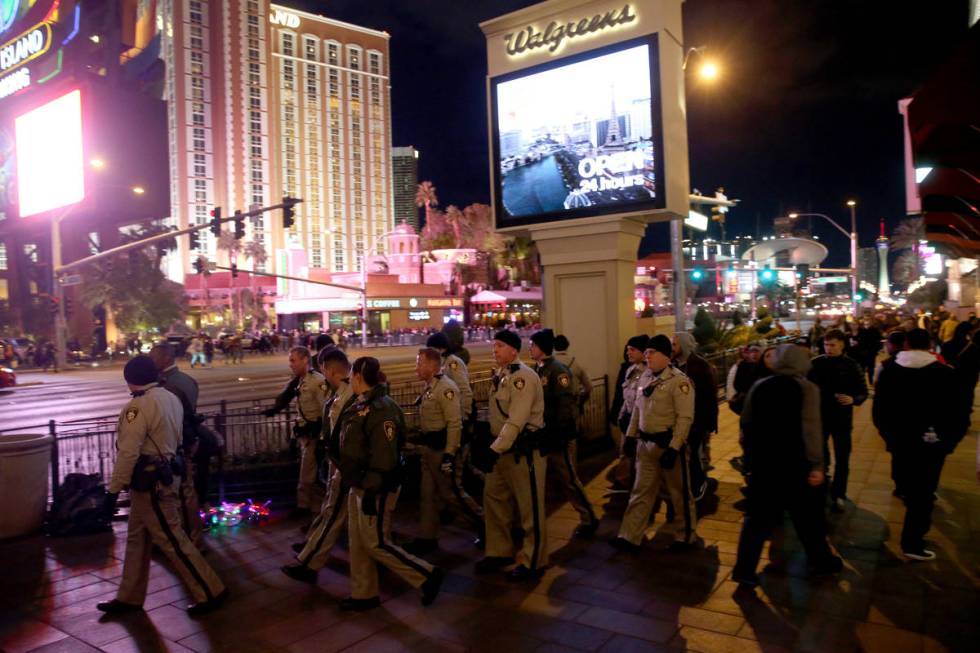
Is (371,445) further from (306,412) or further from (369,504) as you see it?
(306,412)

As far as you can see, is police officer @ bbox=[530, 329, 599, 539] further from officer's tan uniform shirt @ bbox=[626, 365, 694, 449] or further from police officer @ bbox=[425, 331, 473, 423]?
police officer @ bbox=[425, 331, 473, 423]

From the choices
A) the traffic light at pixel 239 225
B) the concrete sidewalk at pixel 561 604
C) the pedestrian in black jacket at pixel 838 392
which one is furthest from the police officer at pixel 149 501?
the traffic light at pixel 239 225

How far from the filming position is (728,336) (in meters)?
17.0

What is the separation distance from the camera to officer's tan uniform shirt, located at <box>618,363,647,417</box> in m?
6.95

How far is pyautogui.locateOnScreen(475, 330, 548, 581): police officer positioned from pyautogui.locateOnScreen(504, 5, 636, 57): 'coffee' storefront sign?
295 inches

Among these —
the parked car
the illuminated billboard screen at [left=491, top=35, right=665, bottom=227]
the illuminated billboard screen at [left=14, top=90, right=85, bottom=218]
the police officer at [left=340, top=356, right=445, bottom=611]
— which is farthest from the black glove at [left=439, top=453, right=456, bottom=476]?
the illuminated billboard screen at [left=14, top=90, right=85, bottom=218]

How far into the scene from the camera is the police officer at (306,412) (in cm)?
682

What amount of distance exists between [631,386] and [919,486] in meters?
2.64

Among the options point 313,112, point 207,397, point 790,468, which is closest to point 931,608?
point 790,468

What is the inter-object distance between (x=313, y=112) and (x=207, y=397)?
10737 centimetres

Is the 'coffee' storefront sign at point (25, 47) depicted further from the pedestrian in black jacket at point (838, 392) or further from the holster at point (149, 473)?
the pedestrian in black jacket at point (838, 392)

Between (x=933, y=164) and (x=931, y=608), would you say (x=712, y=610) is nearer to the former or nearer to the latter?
(x=931, y=608)

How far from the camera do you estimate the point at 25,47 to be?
46781 millimetres

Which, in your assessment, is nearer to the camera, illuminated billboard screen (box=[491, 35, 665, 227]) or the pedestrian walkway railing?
the pedestrian walkway railing
